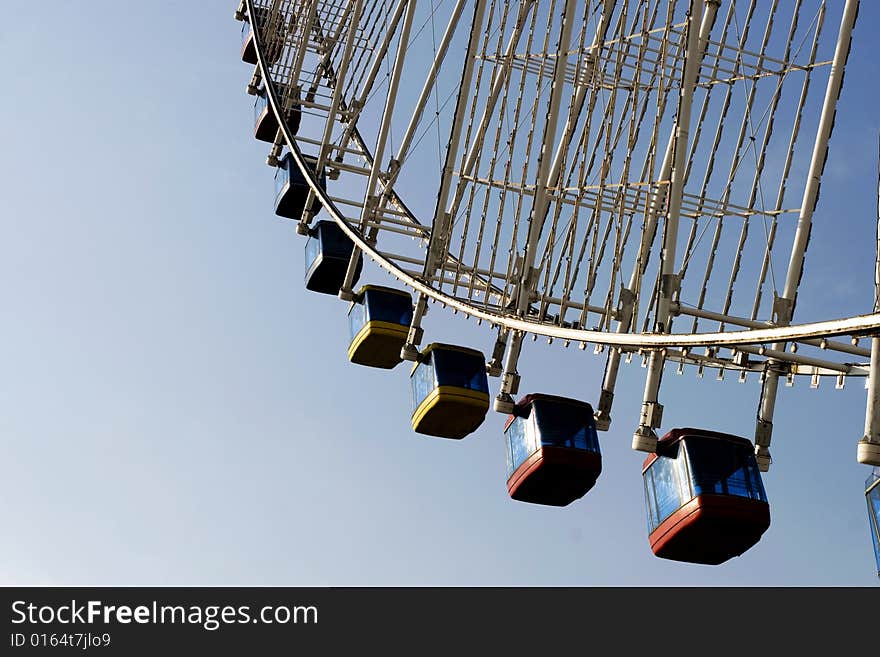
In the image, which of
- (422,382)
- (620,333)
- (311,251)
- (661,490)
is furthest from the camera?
(311,251)

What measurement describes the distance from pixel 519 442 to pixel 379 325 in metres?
5.71

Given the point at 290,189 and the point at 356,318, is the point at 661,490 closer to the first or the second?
the point at 356,318

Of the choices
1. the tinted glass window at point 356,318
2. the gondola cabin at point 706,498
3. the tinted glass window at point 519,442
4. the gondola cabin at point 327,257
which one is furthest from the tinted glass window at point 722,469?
the gondola cabin at point 327,257

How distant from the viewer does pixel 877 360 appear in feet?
31.0

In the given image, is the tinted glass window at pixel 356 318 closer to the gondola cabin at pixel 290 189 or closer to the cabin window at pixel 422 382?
the cabin window at pixel 422 382

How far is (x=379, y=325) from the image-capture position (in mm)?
21016

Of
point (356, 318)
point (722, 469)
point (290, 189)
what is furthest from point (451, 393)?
point (290, 189)

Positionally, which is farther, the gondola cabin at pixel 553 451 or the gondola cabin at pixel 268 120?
the gondola cabin at pixel 268 120

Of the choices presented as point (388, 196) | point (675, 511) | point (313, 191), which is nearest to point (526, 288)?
point (675, 511)

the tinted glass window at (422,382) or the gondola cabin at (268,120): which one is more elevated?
the gondola cabin at (268,120)

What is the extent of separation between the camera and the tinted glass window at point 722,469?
13.0 m

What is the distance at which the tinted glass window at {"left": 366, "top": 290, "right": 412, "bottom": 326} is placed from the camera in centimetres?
2114

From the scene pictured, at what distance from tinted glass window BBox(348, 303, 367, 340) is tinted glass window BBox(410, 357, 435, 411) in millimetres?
2637

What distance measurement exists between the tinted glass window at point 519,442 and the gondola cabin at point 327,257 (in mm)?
9428
